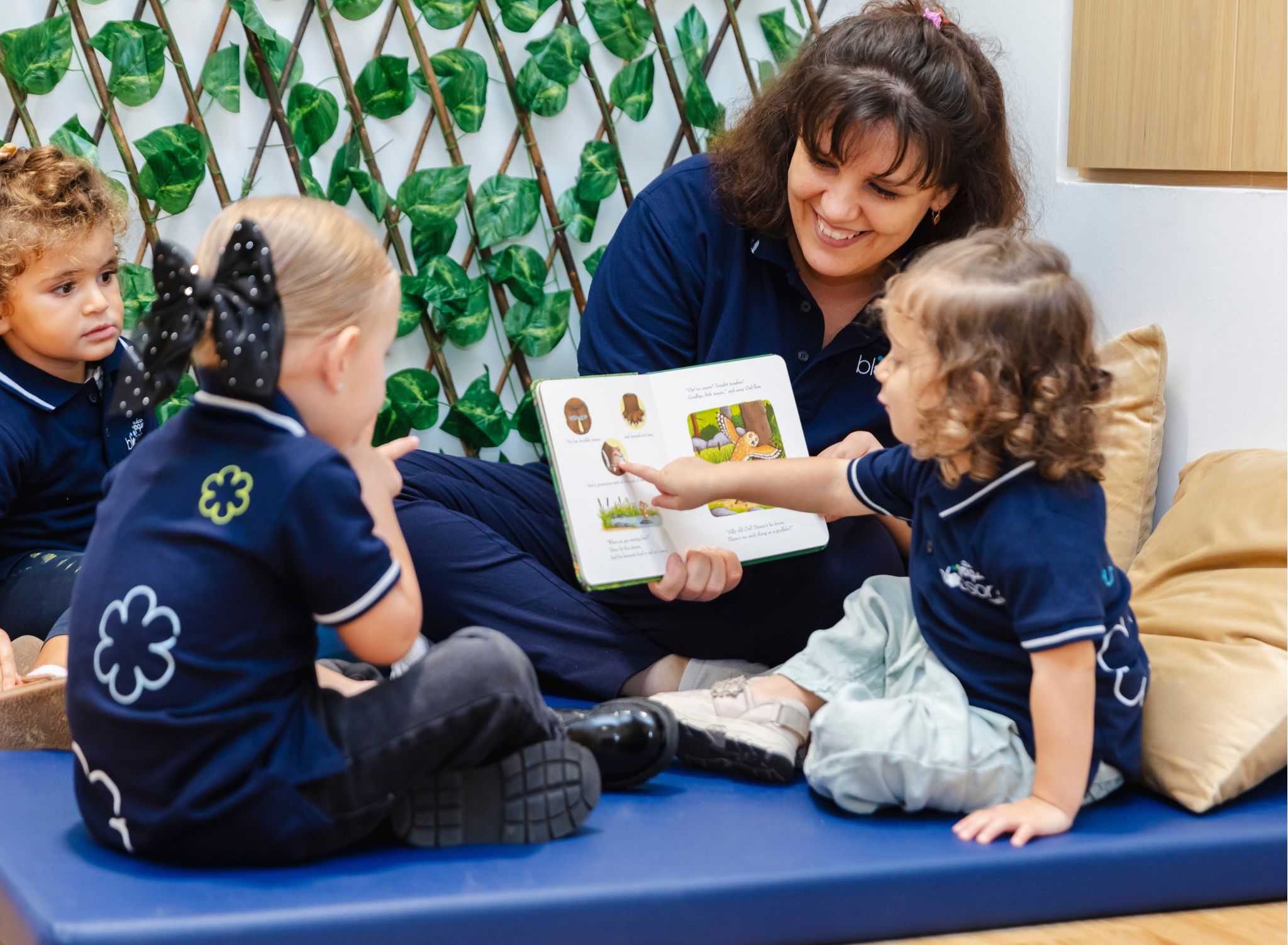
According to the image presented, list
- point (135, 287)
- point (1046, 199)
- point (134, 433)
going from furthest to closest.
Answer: point (135, 287)
point (1046, 199)
point (134, 433)

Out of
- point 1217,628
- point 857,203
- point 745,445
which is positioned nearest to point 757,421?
point 745,445

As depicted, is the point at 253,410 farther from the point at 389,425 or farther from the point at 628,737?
the point at 389,425

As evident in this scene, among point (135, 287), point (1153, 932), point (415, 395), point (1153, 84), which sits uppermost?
point (1153, 84)

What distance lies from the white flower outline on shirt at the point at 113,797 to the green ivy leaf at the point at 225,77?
1268 millimetres

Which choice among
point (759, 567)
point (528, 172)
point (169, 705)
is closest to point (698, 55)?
point (528, 172)

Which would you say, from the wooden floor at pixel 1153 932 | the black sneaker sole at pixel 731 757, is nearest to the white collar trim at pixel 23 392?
the black sneaker sole at pixel 731 757

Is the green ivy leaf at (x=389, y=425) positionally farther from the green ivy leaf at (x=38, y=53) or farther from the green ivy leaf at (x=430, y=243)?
the green ivy leaf at (x=38, y=53)

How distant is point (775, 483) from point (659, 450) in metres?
0.15

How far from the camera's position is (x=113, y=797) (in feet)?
3.04

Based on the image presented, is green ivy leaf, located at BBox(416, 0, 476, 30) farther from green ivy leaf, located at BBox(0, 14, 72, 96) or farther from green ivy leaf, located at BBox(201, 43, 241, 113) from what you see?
green ivy leaf, located at BBox(0, 14, 72, 96)

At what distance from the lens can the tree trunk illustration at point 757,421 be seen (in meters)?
1.38

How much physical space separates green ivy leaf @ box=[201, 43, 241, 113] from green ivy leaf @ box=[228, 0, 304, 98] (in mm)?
29

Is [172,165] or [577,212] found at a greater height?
[172,165]

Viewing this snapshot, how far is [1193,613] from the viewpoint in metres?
1.22
